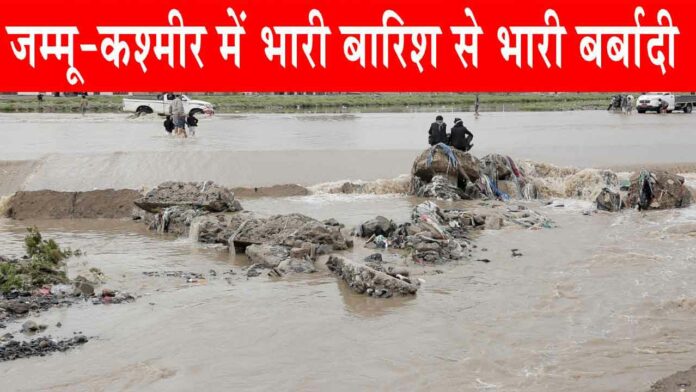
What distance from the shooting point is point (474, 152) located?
22.9m

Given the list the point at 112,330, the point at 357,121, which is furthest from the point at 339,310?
the point at 357,121

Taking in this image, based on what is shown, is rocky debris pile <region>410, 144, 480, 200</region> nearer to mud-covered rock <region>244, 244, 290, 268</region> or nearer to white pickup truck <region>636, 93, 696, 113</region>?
mud-covered rock <region>244, 244, 290, 268</region>

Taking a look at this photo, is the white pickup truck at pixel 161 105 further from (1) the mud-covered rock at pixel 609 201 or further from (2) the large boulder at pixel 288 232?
(2) the large boulder at pixel 288 232

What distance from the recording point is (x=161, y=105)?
36938 millimetres

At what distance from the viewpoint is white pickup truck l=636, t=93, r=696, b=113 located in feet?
141

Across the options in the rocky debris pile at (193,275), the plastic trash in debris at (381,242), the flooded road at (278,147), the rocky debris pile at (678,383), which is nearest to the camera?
the rocky debris pile at (678,383)

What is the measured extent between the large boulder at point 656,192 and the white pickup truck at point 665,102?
94.4 feet

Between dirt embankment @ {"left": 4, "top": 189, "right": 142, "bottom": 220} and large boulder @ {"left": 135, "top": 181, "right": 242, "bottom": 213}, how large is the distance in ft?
4.43

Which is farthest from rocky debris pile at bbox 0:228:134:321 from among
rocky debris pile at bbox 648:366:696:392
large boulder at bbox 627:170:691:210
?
large boulder at bbox 627:170:691:210

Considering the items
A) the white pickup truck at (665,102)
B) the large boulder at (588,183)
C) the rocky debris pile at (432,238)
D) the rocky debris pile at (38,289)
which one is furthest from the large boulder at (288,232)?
the white pickup truck at (665,102)

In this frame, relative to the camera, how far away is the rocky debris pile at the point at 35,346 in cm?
723

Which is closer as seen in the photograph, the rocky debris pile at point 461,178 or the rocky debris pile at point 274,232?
the rocky debris pile at point 274,232

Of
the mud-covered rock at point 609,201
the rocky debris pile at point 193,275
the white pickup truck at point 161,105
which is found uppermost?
the white pickup truck at point 161,105

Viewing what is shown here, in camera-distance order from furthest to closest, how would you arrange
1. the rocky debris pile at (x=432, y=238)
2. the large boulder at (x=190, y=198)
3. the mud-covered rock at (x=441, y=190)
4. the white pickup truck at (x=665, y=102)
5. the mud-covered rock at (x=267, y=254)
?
1. the white pickup truck at (x=665, y=102)
2. the mud-covered rock at (x=441, y=190)
3. the large boulder at (x=190, y=198)
4. the rocky debris pile at (x=432, y=238)
5. the mud-covered rock at (x=267, y=254)
